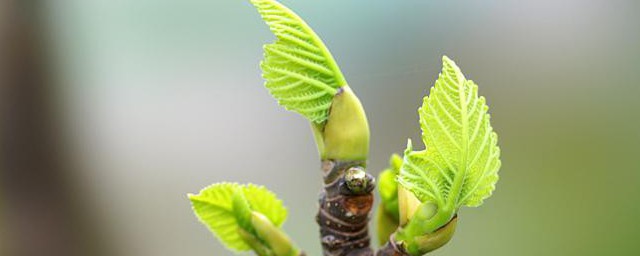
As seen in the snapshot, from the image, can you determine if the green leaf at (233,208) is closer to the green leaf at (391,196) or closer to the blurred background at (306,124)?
the green leaf at (391,196)

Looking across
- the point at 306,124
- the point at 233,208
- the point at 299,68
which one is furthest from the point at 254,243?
the point at 306,124

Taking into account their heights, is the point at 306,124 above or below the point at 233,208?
below

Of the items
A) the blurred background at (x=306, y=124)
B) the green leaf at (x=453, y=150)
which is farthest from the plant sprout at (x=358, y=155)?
the blurred background at (x=306, y=124)

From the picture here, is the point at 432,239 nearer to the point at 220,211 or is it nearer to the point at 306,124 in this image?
the point at 220,211

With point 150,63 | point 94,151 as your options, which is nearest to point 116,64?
point 150,63

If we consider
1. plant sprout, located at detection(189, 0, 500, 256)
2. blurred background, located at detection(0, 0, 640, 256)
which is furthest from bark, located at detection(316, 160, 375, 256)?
blurred background, located at detection(0, 0, 640, 256)
